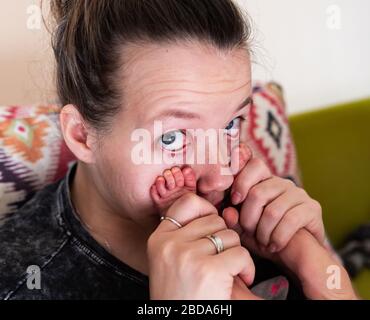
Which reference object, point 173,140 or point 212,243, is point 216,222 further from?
point 173,140

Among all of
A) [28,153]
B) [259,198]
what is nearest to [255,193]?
[259,198]

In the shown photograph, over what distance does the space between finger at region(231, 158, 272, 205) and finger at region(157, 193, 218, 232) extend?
0.13m

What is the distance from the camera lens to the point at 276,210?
912 mm

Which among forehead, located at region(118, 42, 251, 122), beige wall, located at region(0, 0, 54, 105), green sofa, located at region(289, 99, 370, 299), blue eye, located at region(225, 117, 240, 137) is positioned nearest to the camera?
forehead, located at region(118, 42, 251, 122)

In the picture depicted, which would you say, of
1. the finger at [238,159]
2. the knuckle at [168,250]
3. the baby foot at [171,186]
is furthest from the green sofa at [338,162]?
the knuckle at [168,250]

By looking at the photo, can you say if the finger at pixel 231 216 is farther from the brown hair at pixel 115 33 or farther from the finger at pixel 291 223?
the brown hair at pixel 115 33

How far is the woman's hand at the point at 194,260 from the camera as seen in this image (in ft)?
2.34

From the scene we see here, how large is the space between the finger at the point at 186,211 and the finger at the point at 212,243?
5 centimetres

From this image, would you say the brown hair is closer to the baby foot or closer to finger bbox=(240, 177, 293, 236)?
the baby foot

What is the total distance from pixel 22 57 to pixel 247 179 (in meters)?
0.72

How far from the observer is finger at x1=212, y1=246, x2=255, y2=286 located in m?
0.73

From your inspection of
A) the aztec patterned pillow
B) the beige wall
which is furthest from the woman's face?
the beige wall

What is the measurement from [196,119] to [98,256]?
0.31 m
